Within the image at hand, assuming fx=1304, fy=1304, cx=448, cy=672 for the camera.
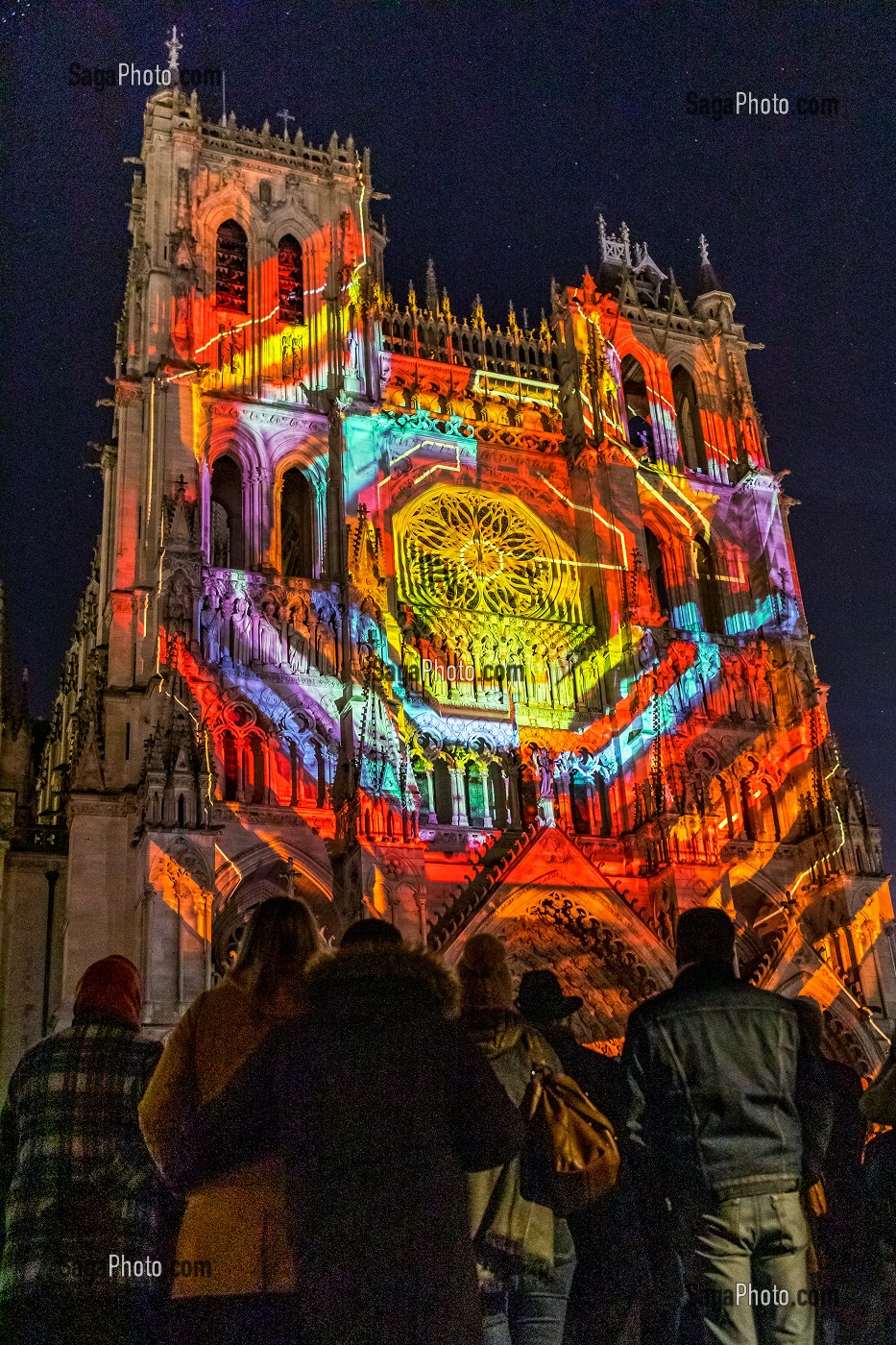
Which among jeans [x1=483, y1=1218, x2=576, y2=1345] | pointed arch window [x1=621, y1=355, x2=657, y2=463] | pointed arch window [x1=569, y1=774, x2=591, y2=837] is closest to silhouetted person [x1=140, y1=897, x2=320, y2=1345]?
jeans [x1=483, y1=1218, x2=576, y2=1345]

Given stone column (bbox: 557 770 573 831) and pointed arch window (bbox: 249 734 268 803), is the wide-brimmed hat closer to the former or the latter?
pointed arch window (bbox: 249 734 268 803)

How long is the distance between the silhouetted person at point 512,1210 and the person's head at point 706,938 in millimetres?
835

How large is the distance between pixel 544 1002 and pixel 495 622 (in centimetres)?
2280

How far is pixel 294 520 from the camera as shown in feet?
102

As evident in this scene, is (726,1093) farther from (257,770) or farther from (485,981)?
(257,770)

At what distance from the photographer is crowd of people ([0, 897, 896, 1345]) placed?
442 centimetres

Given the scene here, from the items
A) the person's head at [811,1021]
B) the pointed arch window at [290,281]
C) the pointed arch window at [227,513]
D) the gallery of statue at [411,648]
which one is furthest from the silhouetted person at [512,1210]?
the pointed arch window at [290,281]

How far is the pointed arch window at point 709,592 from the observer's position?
32812mm

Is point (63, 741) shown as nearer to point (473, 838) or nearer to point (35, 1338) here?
point (473, 838)

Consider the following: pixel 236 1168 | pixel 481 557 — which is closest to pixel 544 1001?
pixel 236 1168

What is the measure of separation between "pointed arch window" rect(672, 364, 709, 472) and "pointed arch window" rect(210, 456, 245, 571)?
40.5ft

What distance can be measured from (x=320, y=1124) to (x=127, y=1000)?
164 cm

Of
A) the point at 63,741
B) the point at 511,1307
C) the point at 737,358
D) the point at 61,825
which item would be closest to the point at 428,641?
the point at 61,825

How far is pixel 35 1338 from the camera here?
5289mm
